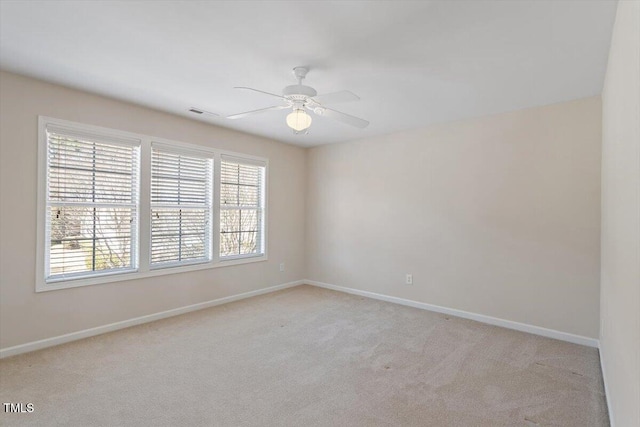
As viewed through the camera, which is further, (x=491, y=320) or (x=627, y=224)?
(x=491, y=320)

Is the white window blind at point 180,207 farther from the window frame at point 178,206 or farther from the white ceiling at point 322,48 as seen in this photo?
the white ceiling at point 322,48

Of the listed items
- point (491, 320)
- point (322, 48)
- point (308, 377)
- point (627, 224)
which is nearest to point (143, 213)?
point (308, 377)

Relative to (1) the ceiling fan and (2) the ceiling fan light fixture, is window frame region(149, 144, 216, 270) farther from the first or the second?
(2) the ceiling fan light fixture

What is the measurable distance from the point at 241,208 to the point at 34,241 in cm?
239

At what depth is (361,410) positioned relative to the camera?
84.0 inches

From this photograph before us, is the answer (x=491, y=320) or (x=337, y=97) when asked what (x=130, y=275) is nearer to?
(x=337, y=97)

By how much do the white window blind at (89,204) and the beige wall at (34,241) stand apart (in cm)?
16

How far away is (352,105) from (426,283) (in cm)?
252

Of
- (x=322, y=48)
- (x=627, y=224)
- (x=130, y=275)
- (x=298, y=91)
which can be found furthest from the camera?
(x=130, y=275)

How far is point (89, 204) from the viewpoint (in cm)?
331

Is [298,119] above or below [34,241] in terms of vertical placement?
above

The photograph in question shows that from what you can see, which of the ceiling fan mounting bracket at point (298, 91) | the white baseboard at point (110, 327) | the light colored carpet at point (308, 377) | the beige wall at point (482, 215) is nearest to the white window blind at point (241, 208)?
the white baseboard at point (110, 327)

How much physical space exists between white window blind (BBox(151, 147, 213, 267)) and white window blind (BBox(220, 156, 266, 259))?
0.84 feet

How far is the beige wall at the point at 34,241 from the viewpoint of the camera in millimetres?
2812
